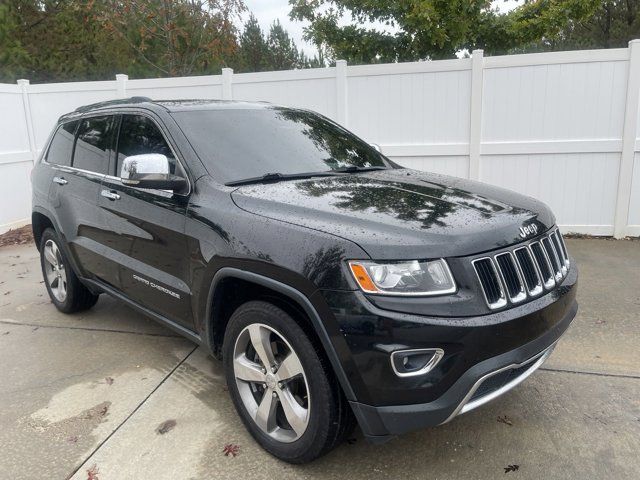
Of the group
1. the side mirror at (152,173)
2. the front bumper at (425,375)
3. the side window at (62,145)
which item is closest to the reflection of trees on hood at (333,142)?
the side mirror at (152,173)

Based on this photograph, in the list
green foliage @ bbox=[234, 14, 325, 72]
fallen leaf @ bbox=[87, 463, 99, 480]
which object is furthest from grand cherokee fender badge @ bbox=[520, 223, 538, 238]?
green foliage @ bbox=[234, 14, 325, 72]

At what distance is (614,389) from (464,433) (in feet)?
3.78

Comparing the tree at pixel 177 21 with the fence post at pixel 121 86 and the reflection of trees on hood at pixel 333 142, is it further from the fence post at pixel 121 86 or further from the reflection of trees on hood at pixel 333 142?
the reflection of trees on hood at pixel 333 142

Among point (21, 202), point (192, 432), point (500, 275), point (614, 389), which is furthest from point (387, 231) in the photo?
point (21, 202)

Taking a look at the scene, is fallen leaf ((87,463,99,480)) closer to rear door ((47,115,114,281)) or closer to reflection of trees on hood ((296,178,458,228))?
rear door ((47,115,114,281))

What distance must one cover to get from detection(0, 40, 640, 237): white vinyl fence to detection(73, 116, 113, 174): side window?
3.90 m

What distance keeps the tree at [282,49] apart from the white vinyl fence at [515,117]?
3537 cm

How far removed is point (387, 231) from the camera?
91.6 inches

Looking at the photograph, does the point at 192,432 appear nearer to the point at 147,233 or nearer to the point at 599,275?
the point at 147,233

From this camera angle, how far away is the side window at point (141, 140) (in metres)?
3.31

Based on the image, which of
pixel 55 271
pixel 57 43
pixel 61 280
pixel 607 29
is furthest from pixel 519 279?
pixel 607 29


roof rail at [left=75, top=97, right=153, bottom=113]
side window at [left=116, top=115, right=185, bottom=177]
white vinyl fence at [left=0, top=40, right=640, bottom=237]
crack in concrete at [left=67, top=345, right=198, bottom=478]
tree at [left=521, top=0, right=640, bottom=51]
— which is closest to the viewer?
crack in concrete at [left=67, top=345, right=198, bottom=478]

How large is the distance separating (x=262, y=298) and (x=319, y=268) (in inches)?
20.6

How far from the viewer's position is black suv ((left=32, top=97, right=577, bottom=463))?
7.23 ft
